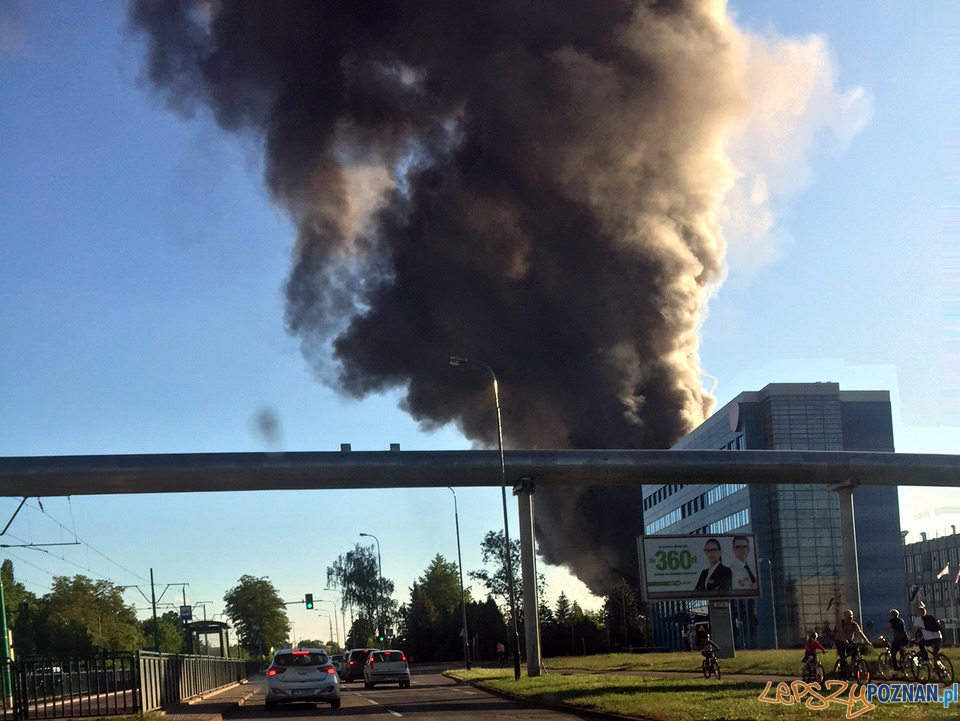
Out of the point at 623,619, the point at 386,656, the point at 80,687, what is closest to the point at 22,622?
the point at 623,619

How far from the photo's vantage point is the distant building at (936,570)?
110625mm

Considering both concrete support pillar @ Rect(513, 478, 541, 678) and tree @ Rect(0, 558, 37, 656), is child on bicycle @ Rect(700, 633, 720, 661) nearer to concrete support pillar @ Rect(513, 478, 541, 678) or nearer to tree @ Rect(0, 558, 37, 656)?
concrete support pillar @ Rect(513, 478, 541, 678)

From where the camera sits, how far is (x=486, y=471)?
40344 mm

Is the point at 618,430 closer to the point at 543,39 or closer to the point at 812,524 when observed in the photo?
the point at 812,524

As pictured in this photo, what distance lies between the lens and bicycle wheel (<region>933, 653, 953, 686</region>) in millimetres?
22594

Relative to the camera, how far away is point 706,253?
9025 cm

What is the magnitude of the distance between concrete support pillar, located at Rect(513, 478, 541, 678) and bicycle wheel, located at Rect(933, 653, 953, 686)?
17089mm

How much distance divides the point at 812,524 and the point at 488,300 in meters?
29.3

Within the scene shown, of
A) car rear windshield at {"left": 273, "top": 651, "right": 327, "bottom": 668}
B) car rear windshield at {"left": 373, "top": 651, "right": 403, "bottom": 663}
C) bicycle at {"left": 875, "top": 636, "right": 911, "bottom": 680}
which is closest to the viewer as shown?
bicycle at {"left": 875, "top": 636, "right": 911, "bottom": 680}

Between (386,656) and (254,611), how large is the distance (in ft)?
298

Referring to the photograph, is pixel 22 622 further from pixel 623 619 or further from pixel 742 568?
pixel 742 568

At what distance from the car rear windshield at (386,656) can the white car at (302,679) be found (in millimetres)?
17170

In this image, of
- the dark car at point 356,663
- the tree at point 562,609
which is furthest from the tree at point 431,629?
the dark car at point 356,663

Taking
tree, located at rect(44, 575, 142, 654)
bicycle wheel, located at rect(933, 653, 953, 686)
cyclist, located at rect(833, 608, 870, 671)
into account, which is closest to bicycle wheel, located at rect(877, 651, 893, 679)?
cyclist, located at rect(833, 608, 870, 671)
